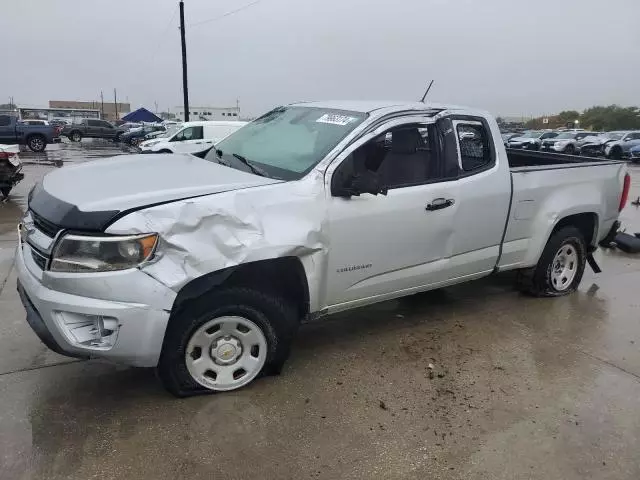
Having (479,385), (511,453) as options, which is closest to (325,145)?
(479,385)

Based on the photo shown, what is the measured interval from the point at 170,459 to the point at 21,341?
6.49ft

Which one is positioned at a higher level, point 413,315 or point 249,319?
point 249,319

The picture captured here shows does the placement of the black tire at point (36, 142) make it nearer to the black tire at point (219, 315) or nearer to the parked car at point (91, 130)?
the parked car at point (91, 130)

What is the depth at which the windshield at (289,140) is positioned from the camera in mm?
3592

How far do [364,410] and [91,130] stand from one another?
41.3m

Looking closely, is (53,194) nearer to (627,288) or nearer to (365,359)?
(365,359)

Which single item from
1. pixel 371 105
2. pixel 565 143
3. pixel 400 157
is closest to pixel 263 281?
pixel 400 157

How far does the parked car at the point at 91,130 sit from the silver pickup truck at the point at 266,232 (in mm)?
38826

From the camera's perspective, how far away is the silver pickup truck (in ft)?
9.30

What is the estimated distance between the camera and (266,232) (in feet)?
10.3

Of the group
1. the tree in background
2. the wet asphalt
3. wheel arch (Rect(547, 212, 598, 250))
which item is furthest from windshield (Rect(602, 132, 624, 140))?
the tree in background

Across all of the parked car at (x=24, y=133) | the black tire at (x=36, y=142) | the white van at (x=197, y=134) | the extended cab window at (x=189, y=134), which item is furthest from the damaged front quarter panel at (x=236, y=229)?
the black tire at (x=36, y=142)

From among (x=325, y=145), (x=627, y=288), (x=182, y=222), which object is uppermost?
(x=325, y=145)

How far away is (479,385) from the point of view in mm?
3602
